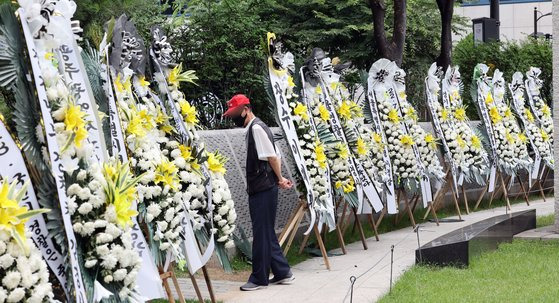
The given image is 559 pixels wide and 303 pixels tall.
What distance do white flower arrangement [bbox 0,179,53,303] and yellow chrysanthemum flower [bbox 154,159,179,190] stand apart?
251 centimetres

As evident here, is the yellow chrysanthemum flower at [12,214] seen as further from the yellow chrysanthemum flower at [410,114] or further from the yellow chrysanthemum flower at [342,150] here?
the yellow chrysanthemum flower at [410,114]

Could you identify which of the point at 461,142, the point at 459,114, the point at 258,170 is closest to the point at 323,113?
the point at 258,170

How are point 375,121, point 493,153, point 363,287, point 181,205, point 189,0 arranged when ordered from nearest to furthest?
point 181,205, point 363,287, point 375,121, point 493,153, point 189,0

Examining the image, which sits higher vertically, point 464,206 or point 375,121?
point 375,121

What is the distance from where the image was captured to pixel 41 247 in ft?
18.3

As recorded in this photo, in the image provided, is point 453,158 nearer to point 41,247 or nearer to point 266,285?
point 266,285

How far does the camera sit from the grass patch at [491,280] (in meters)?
8.30

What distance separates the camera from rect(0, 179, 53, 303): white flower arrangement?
188 inches

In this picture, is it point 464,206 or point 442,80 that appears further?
point 464,206

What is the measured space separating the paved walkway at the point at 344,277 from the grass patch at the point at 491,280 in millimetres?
250

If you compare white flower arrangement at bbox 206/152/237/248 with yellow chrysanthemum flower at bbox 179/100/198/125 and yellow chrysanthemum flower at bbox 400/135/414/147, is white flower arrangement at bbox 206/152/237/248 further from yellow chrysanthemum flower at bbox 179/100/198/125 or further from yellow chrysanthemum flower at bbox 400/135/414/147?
yellow chrysanthemum flower at bbox 400/135/414/147

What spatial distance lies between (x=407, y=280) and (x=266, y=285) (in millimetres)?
1344

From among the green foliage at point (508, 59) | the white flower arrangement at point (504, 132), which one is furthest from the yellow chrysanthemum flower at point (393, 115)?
the green foliage at point (508, 59)

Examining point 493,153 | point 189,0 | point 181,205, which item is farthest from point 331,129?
point 189,0
